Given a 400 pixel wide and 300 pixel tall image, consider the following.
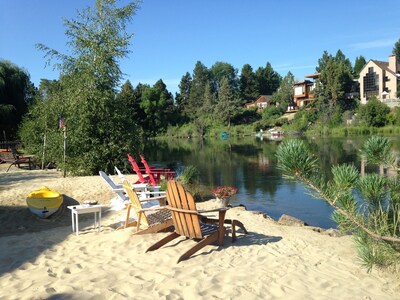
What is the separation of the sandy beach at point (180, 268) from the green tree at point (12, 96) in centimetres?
2332

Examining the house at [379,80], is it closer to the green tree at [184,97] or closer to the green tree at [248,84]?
the green tree at [248,84]

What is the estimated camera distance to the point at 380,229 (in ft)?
11.7

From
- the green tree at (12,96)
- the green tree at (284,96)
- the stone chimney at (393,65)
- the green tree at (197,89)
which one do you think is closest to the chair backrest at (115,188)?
the green tree at (12,96)

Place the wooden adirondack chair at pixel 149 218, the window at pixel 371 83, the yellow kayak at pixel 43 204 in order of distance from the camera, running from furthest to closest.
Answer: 1. the window at pixel 371 83
2. the yellow kayak at pixel 43 204
3. the wooden adirondack chair at pixel 149 218

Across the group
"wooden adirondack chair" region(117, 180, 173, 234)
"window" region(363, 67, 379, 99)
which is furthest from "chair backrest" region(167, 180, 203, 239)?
"window" region(363, 67, 379, 99)

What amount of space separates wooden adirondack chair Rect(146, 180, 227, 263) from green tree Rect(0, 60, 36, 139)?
25382 millimetres

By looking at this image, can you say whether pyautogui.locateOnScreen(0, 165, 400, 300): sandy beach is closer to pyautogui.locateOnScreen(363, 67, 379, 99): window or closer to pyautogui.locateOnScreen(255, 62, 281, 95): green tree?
pyautogui.locateOnScreen(363, 67, 379, 99): window

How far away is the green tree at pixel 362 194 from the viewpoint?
3.16 m

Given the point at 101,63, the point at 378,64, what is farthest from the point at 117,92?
the point at 378,64

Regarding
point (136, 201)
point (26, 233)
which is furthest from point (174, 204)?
point (26, 233)

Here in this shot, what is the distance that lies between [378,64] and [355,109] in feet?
32.1

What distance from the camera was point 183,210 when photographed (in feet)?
17.3

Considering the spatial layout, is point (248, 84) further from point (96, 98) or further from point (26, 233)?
point (26, 233)

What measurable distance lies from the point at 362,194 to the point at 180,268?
2319 mm
